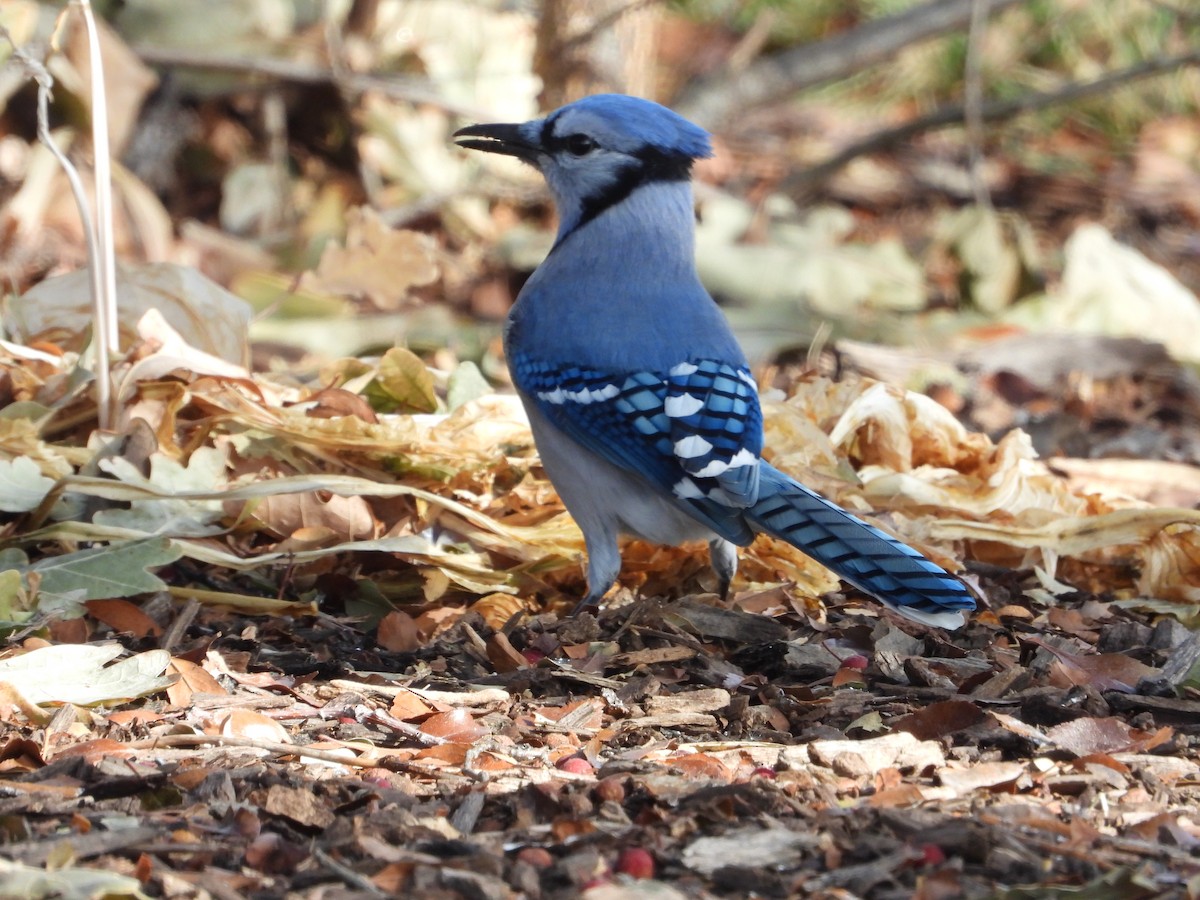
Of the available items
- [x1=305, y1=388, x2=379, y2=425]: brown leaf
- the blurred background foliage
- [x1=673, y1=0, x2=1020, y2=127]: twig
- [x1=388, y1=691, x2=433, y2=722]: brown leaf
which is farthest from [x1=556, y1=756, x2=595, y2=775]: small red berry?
[x1=673, y1=0, x2=1020, y2=127]: twig

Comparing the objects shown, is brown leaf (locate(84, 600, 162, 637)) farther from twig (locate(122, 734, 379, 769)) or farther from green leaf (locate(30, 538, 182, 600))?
twig (locate(122, 734, 379, 769))

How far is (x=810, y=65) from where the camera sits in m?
6.34

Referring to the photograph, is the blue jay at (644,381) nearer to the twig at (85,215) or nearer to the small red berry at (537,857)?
the twig at (85,215)

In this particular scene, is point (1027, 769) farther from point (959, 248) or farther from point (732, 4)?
point (732, 4)

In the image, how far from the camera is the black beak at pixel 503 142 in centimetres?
324

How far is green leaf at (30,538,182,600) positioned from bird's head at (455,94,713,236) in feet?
3.68

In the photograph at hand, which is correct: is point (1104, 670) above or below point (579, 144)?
below

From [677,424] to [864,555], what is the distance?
0.42 m

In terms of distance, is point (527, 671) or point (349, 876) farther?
point (527, 671)

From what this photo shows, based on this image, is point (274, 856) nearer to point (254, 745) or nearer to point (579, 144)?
point (254, 745)

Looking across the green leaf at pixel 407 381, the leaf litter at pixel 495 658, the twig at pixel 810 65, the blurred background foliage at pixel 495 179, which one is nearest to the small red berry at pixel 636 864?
the leaf litter at pixel 495 658

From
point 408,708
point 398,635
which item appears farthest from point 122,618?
point 408,708

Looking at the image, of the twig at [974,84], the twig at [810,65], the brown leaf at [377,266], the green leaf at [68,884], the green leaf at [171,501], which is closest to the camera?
the green leaf at [68,884]

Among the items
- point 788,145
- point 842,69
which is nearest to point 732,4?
point 788,145
